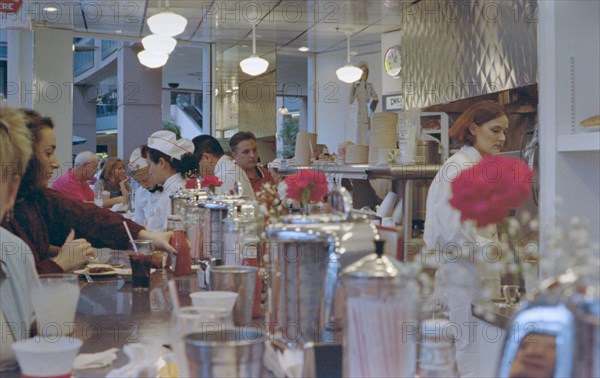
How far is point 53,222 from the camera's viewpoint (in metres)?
3.35

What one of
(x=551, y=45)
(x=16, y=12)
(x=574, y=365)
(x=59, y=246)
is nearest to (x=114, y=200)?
(x=16, y=12)

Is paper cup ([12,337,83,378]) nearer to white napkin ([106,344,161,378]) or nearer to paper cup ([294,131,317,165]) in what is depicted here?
white napkin ([106,344,161,378])

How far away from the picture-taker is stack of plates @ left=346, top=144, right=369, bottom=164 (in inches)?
234

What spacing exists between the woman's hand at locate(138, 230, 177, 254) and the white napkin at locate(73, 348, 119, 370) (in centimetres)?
140

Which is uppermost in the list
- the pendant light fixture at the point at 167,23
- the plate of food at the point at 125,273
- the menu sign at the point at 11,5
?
the menu sign at the point at 11,5

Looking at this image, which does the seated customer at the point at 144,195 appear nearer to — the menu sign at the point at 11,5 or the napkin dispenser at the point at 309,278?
the menu sign at the point at 11,5

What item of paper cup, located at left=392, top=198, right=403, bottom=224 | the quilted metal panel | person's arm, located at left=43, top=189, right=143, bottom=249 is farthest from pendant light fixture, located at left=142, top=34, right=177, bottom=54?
person's arm, located at left=43, top=189, right=143, bottom=249

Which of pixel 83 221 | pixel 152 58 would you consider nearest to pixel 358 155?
pixel 83 221

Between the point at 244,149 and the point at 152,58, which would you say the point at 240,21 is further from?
the point at 244,149

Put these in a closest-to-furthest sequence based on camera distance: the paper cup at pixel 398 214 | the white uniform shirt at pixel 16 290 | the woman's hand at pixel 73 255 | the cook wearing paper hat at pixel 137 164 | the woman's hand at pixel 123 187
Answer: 1. the white uniform shirt at pixel 16 290
2. the woman's hand at pixel 73 255
3. the paper cup at pixel 398 214
4. the cook wearing paper hat at pixel 137 164
5. the woman's hand at pixel 123 187

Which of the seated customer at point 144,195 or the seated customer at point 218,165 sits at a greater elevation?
the seated customer at point 218,165

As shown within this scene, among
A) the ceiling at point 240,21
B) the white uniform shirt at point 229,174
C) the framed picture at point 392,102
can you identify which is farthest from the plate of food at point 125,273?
the framed picture at point 392,102

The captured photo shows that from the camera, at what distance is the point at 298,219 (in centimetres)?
141

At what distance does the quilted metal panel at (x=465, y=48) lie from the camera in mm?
4516
